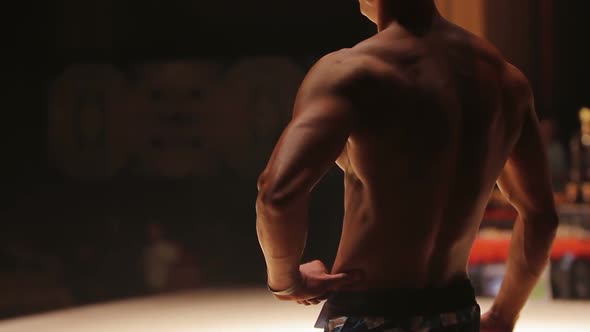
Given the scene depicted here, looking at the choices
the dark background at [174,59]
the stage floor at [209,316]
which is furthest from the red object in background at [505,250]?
the dark background at [174,59]

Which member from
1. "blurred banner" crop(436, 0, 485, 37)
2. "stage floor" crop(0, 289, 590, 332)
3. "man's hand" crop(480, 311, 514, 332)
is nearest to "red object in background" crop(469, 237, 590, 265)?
"stage floor" crop(0, 289, 590, 332)

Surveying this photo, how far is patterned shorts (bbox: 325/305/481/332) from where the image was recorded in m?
1.67

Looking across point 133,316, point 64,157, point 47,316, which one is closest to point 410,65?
point 133,316

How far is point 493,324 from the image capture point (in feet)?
6.42

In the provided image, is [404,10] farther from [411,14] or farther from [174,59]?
[174,59]

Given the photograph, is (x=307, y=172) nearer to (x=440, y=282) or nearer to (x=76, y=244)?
(x=440, y=282)

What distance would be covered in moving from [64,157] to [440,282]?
2.48 metres

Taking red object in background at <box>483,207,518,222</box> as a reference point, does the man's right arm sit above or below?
above

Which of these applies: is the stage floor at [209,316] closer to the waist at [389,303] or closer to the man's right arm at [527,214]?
the man's right arm at [527,214]

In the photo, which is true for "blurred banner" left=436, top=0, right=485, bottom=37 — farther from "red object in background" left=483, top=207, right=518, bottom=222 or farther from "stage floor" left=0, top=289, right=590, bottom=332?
"stage floor" left=0, top=289, right=590, bottom=332

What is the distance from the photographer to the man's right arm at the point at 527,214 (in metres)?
1.82

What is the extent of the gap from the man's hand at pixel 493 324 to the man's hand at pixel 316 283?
1.37ft

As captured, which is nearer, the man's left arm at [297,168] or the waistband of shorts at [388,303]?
the man's left arm at [297,168]

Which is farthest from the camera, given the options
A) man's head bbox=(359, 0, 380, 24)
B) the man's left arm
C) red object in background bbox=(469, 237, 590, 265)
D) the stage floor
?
red object in background bbox=(469, 237, 590, 265)
